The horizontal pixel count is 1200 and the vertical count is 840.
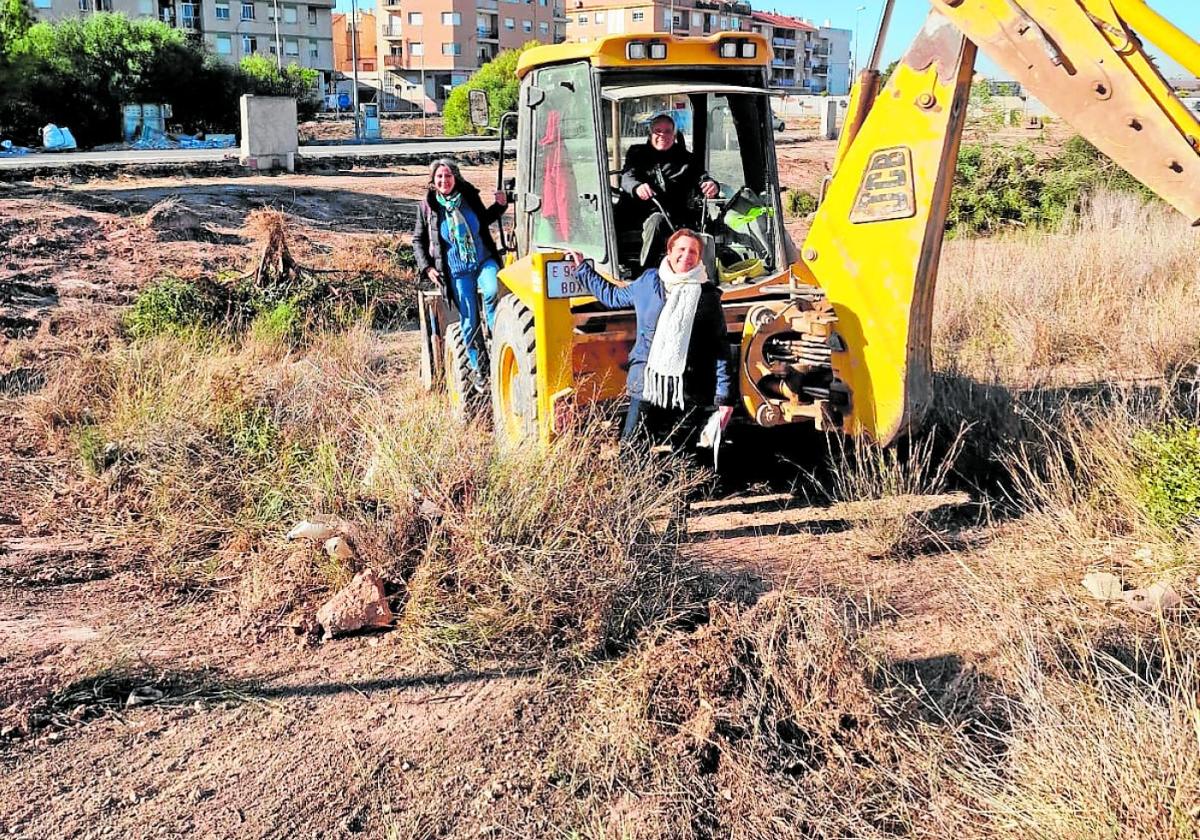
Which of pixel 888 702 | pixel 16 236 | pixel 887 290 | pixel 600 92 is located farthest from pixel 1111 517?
pixel 16 236

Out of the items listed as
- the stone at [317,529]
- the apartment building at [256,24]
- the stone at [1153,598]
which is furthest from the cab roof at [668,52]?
the apartment building at [256,24]

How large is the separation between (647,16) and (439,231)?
94583 mm

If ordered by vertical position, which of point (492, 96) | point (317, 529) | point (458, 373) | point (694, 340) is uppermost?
point (492, 96)

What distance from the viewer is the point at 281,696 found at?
4398 millimetres

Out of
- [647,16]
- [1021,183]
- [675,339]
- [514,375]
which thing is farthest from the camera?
[647,16]

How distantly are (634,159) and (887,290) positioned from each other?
Answer: 2.02 metres

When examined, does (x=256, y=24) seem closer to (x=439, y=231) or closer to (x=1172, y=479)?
(x=439, y=231)

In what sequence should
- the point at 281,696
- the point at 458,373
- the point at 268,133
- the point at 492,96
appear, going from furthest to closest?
the point at 492,96
the point at 268,133
the point at 458,373
the point at 281,696

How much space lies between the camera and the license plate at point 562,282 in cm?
580

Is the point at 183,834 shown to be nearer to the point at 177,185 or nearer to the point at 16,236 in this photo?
the point at 16,236

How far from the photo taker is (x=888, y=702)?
155 inches

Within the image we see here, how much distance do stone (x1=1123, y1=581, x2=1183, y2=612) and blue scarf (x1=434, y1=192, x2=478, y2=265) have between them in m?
4.76

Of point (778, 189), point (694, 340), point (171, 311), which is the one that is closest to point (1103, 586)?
point (694, 340)

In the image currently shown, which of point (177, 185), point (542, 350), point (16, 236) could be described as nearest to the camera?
point (542, 350)
